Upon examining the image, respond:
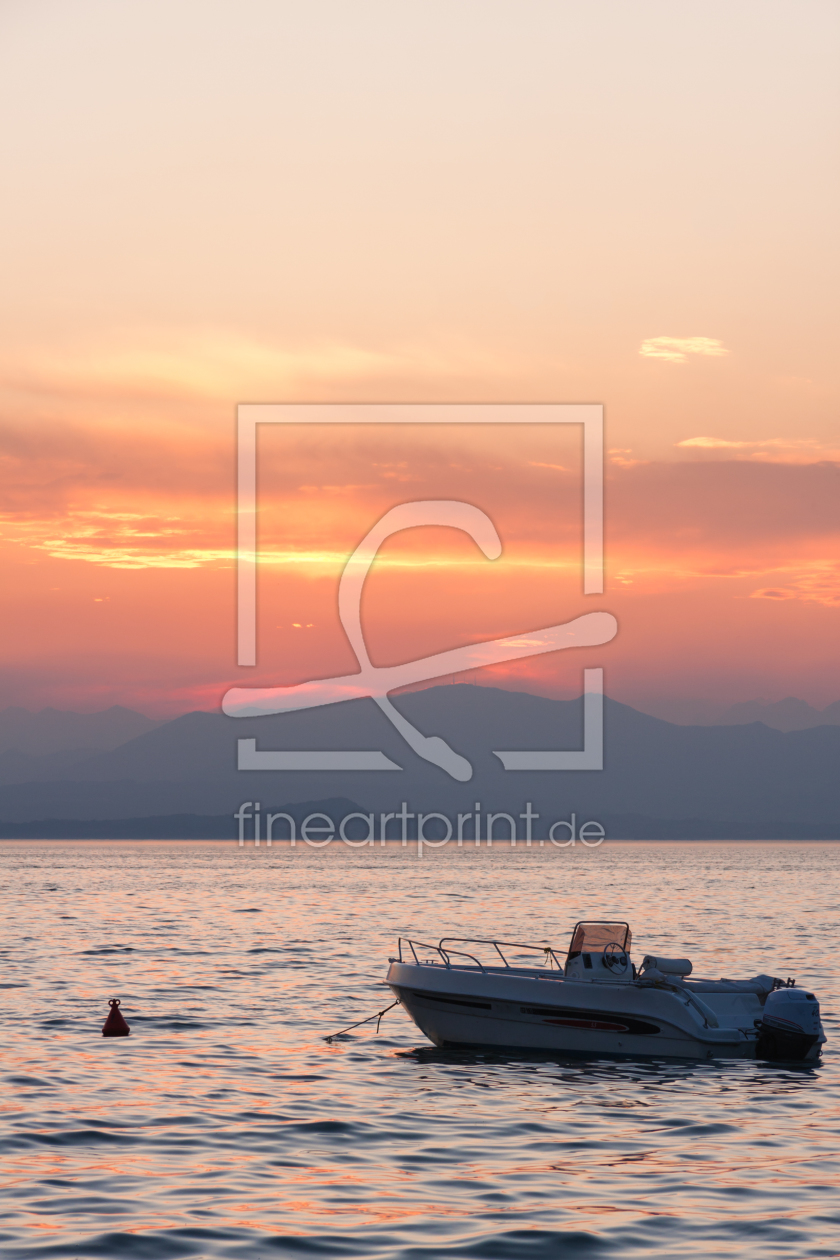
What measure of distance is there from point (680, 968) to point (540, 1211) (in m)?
13.4

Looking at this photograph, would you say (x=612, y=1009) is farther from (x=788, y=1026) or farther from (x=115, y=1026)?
(x=115, y=1026)

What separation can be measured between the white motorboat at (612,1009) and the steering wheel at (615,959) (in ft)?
0.07

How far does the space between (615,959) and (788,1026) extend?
384 cm

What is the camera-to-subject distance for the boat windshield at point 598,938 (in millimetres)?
30000

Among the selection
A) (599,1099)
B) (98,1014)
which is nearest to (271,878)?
(98,1014)

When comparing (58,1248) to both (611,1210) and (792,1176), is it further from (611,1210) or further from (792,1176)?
(792,1176)

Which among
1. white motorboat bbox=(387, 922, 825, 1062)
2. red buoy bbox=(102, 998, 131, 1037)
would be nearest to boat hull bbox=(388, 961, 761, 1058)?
white motorboat bbox=(387, 922, 825, 1062)

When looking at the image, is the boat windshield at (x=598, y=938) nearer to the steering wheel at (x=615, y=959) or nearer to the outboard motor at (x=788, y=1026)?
the steering wheel at (x=615, y=959)

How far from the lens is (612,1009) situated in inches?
1131

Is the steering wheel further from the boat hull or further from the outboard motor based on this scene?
the outboard motor

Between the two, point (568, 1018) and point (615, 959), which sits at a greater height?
point (615, 959)

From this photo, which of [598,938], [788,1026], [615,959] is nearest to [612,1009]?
[615,959]

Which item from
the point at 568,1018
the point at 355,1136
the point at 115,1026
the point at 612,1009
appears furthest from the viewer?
the point at 115,1026

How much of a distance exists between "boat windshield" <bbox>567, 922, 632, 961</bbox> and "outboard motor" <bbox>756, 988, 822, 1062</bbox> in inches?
131
